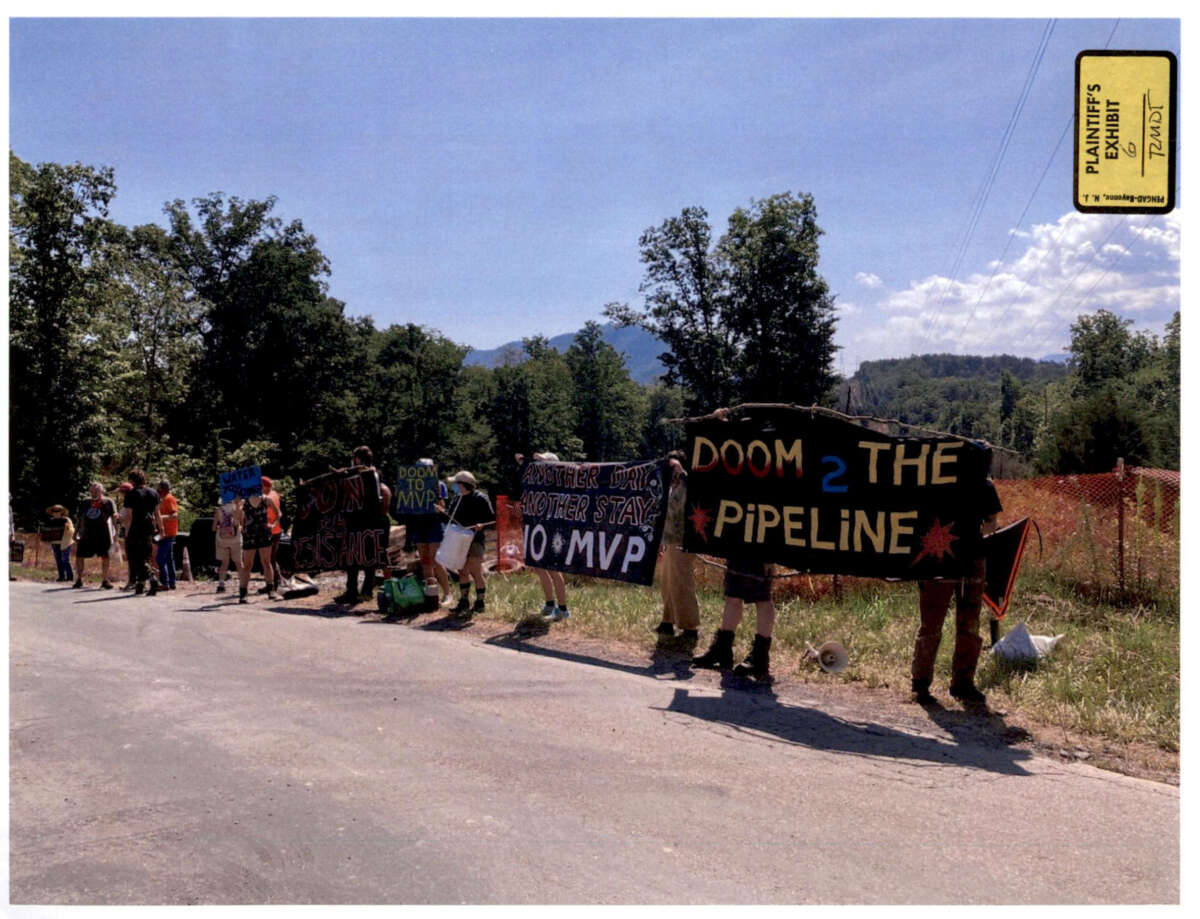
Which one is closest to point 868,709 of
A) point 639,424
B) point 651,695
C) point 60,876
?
point 651,695

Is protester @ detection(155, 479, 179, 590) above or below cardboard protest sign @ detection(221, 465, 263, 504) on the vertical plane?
below

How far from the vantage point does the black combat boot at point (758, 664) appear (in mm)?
8102

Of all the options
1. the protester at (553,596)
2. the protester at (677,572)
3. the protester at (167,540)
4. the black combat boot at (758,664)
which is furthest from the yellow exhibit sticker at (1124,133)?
the protester at (167,540)

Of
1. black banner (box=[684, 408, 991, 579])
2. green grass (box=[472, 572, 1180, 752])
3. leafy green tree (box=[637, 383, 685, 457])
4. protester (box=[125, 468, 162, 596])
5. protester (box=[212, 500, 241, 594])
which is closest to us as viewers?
green grass (box=[472, 572, 1180, 752])

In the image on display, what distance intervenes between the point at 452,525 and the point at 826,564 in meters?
5.30

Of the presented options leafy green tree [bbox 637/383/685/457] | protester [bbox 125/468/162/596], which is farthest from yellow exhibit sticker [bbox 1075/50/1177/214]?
leafy green tree [bbox 637/383/685/457]

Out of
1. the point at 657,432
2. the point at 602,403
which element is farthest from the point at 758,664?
the point at 657,432

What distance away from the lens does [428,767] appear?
5.62m

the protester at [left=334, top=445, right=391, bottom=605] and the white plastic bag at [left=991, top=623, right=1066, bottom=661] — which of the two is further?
the protester at [left=334, top=445, right=391, bottom=605]

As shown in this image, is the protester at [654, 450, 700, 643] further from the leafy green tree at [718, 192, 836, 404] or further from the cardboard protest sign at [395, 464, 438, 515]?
the leafy green tree at [718, 192, 836, 404]

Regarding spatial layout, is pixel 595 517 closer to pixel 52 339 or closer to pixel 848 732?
pixel 848 732

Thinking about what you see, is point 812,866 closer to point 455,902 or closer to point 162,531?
point 455,902

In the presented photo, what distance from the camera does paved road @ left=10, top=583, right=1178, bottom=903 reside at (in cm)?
417

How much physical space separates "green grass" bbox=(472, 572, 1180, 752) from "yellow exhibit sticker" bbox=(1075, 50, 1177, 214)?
3542 millimetres
